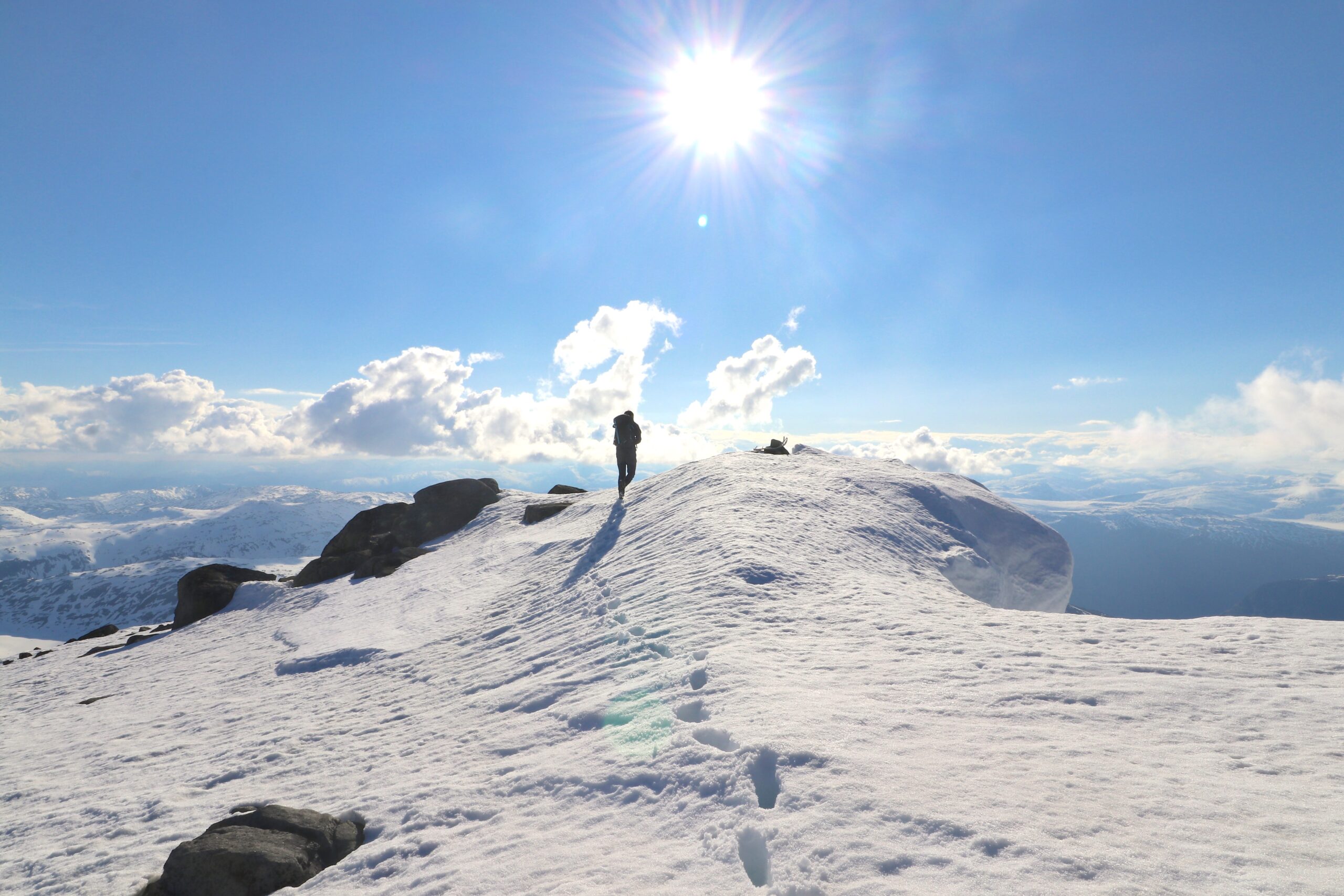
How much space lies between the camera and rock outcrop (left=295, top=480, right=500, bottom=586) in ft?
96.5

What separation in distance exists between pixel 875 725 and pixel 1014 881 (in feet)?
8.44

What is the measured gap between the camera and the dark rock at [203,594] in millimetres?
27094

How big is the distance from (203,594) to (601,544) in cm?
2178

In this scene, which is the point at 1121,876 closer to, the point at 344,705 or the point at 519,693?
the point at 519,693

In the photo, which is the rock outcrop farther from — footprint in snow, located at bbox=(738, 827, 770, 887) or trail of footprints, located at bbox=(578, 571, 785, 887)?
footprint in snow, located at bbox=(738, 827, 770, 887)

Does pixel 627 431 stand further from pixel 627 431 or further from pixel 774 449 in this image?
pixel 774 449

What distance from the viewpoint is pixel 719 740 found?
269 inches

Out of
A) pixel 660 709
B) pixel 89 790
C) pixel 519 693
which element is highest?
pixel 660 709

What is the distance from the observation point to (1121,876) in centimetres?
438

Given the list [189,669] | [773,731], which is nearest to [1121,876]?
[773,731]

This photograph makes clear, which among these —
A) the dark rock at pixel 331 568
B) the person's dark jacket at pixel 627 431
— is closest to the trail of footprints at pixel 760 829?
the person's dark jacket at pixel 627 431

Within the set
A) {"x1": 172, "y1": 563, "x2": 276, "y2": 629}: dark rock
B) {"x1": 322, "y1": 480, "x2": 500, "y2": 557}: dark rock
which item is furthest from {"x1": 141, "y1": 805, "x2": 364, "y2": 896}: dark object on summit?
{"x1": 322, "y1": 480, "x2": 500, "y2": 557}: dark rock

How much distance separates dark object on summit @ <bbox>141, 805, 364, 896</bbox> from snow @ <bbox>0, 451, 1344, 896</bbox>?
0.43 metres

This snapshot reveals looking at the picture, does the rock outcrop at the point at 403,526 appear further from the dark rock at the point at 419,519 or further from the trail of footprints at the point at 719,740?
the trail of footprints at the point at 719,740
